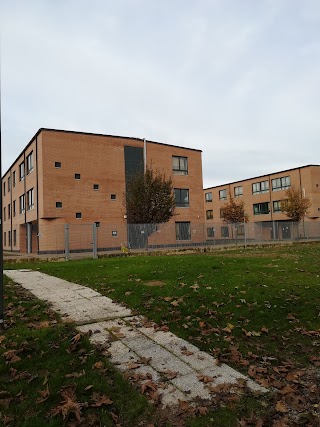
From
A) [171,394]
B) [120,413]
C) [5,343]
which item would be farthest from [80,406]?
[5,343]

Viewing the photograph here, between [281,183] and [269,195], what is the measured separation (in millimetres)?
3249

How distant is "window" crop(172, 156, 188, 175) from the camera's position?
130ft

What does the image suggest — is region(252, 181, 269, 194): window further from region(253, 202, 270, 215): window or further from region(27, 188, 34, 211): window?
region(27, 188, 34, 211): window

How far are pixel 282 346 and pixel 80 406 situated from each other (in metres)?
3.16

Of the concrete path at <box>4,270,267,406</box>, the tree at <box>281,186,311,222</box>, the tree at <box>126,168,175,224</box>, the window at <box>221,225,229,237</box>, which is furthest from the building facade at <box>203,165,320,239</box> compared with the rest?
the concrete path at <box>4,270,267,406</box>

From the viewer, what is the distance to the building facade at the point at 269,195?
48.4 m

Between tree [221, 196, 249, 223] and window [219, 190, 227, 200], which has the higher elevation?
window [219, 190, 227, 200]

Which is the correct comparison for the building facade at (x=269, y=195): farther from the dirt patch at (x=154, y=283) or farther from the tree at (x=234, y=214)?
the dirt patch at (x=154, y=283)

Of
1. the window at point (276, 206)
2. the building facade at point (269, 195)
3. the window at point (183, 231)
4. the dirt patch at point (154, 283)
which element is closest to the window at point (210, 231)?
the window at point (183, 231)

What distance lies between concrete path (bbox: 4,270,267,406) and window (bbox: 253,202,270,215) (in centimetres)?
5315

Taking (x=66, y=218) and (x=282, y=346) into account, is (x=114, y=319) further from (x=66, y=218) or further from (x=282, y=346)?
(x=66, y=218)

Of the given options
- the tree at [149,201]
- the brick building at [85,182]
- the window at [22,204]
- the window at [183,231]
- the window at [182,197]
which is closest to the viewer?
the tree at [149,201]

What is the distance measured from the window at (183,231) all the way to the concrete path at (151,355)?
2083 cm

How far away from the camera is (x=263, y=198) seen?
5722 centimetres
